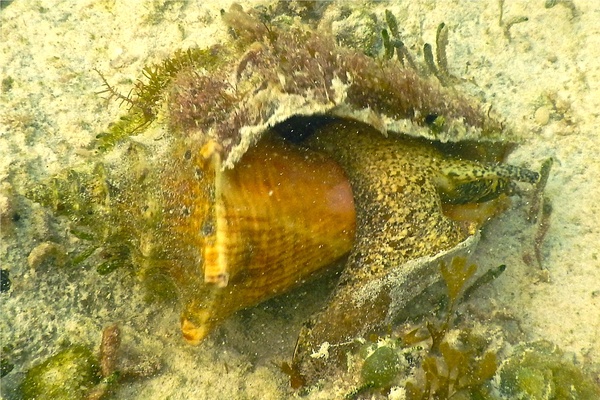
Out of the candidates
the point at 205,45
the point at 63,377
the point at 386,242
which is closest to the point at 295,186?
the point at 386,242

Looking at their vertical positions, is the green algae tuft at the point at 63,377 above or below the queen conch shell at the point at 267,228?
below

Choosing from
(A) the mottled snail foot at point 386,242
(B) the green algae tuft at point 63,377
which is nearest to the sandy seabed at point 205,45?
(B) the green algae tuft at point 63,377

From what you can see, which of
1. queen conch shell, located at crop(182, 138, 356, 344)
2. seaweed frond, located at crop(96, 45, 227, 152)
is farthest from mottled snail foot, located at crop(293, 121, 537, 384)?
seaweed frond, located at crop(96, 45, 227, 152)

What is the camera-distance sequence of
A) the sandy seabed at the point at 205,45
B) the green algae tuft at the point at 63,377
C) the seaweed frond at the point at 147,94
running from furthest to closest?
the seaweed frond at the point at 147,94 < the sandy seabed at the point at 205,45 < the green algae tuft at the point at 63,377

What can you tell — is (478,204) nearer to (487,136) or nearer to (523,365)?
(487,136)

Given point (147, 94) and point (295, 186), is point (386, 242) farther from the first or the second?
point (147, 94)

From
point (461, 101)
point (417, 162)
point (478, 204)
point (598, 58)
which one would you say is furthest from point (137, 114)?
point (598, 58)

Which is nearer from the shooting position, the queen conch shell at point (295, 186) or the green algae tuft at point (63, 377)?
the queen conch shell at point (295, 186)

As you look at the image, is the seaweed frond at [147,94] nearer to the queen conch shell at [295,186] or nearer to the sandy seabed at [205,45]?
the sandy seabed at [205,45]

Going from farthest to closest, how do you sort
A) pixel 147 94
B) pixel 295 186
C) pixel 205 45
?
pixel 205 45 → pixel 147 94 → pixel 295 186
